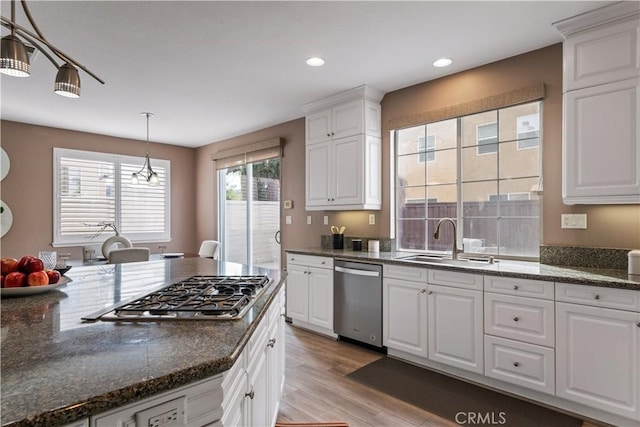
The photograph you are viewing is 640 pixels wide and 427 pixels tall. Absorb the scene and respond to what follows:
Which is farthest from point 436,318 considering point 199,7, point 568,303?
point 199,7

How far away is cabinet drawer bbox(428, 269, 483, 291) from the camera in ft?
8.27

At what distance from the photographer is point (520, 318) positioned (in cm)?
232

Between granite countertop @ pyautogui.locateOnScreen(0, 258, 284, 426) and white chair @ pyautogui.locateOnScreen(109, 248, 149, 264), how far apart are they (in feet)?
6.34

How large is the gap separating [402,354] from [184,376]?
2570mm

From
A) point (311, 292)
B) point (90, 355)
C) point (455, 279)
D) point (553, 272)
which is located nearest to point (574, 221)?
point (553, 272)

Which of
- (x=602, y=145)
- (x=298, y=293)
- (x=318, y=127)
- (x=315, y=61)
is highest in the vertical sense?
(x=315, y=61)

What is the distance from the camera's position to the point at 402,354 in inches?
119

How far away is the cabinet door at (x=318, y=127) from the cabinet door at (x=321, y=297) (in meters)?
1.47

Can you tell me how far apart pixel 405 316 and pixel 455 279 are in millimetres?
570

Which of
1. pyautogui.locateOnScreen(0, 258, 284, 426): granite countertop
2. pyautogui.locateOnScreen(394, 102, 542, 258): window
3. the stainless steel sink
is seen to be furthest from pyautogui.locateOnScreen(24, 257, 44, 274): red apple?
pyautogui.locateOnScreen(394, 102, 542, 258): window

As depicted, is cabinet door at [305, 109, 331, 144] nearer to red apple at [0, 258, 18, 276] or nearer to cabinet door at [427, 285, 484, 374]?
cabinet door at [427, 285, 484, 374]

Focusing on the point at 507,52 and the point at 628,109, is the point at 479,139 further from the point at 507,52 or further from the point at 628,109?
the point at 628,109

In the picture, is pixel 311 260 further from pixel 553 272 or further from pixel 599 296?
pixel 599 296

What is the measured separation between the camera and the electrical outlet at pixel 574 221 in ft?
8.31
